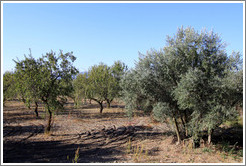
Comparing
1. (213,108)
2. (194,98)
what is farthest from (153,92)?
(213,108)

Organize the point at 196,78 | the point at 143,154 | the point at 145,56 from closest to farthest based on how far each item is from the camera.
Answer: the point at 196,78 → the point at 143,154 → the point at 145,56

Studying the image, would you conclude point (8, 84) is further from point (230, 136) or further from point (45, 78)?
point (230, 136)

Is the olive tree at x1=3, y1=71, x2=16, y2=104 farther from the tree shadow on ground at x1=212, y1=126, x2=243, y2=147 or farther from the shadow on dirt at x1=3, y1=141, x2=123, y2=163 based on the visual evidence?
the tree shadow on ground at x1=212, y1=126, x2=243, y2=147

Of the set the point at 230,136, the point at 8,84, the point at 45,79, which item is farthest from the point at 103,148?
the point at 8,84

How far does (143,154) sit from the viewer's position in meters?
11.2

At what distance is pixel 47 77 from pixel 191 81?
11.2 metres

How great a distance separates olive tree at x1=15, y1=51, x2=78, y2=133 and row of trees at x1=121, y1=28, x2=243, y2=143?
6127 millimetres

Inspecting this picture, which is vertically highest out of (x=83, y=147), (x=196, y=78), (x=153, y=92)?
(x=196, y=78)

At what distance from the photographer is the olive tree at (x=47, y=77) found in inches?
549

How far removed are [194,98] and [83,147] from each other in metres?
8.54

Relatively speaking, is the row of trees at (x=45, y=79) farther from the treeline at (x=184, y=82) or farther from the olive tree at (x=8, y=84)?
the olive tree at (x=8, y=84)

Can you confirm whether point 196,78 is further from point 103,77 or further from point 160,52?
point 103,77

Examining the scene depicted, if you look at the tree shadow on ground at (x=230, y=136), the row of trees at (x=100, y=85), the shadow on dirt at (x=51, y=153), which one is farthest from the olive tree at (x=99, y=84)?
the tree shadow on ground at (x=230, y=136)

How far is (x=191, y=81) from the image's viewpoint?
962cm
